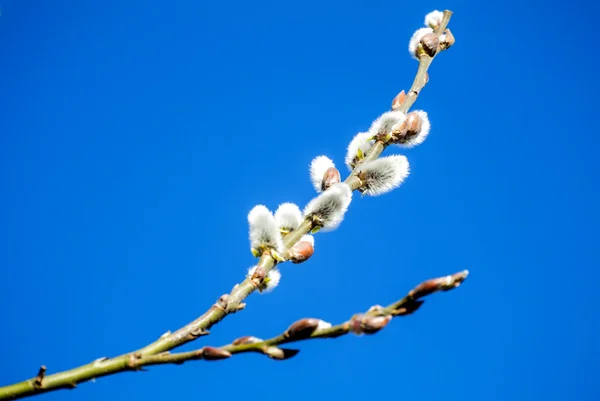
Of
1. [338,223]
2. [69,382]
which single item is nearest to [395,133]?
[338,223]

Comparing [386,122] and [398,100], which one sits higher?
[398,100]

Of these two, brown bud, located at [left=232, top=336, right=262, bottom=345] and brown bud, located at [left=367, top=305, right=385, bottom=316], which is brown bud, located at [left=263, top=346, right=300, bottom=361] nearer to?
brown bud, located at [left=232, top=336, right=262, bottom=345]

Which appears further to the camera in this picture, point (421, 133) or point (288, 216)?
point (421, 133)

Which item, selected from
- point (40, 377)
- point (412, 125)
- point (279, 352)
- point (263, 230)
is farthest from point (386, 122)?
point (40, 377)

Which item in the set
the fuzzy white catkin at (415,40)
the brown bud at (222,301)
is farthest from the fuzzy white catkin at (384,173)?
the brown bud at (222,301)

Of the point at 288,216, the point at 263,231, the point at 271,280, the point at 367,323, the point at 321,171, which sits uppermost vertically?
the point at 321,171

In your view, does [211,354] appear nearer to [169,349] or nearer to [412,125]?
[169,349]

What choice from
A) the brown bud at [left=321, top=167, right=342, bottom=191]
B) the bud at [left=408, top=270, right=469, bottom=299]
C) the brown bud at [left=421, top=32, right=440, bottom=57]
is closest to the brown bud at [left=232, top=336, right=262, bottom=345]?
the bud at [left=408, top=270, right=469, bottom=299]
